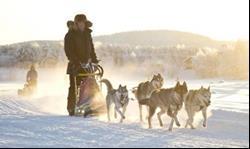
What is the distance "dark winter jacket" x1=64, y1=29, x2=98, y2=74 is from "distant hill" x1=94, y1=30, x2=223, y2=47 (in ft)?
208

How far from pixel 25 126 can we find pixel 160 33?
73939 mm

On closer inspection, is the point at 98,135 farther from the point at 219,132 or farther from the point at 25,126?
the point at 219,132

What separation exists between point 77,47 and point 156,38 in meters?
69.3

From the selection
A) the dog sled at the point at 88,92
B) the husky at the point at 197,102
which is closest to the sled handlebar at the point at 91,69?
the dog sled at the point at 88,92

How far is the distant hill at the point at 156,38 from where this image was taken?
7706 cm

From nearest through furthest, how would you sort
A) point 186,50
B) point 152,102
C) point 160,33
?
1. point 152,102
2. point 186,50
3. point 160,33

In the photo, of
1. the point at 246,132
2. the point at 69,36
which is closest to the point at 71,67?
the point at 69,36

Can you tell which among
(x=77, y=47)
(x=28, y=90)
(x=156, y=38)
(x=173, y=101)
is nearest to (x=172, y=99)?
(x=173, y=101)

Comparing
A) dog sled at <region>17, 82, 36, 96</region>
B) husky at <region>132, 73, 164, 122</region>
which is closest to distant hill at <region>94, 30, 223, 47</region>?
dog sled at <region>17, 82, 36, 96</region>

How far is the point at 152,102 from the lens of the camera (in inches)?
440

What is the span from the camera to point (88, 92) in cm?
1202

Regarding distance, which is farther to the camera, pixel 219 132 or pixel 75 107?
pixel 75 107

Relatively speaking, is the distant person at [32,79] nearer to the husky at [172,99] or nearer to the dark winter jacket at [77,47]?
the dark winter jacket at [77,47]

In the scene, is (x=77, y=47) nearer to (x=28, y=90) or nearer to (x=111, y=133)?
(x=111, y=133)
